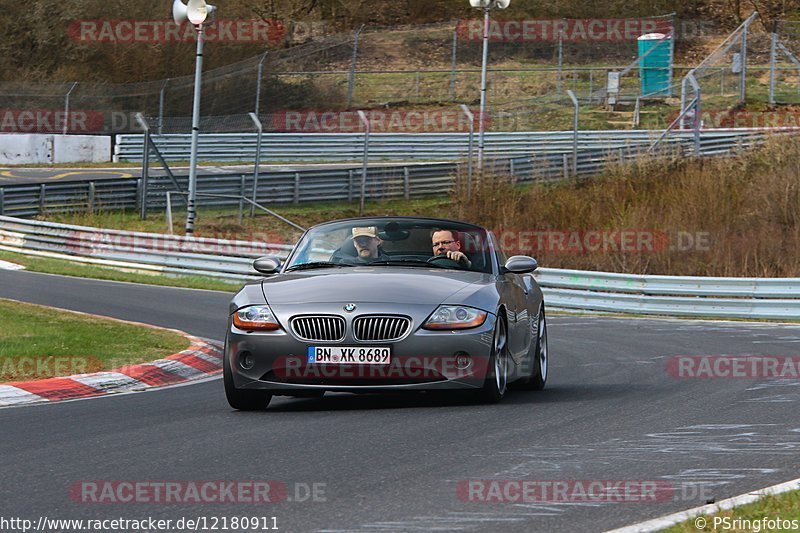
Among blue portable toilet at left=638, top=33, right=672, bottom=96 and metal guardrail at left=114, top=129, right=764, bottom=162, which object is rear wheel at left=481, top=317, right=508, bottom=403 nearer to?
metal guardrail at left=114, top=129, right=764, bottom=162

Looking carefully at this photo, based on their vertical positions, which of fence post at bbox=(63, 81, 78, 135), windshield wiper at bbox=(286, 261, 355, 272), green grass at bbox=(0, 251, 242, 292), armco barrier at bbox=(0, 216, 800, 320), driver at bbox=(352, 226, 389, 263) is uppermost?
fence post at bbox=(63, 81, 78, 135)

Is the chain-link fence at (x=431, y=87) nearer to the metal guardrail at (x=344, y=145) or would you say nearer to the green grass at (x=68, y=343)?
the metal guardrail at (x=344, y=145)

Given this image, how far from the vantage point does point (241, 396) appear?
32.4 ft

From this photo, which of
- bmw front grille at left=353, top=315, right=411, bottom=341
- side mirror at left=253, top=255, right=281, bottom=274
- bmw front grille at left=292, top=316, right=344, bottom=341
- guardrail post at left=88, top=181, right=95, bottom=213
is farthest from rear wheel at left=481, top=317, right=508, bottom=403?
guardrail post at left=88, top=181, right=95, bottom=213

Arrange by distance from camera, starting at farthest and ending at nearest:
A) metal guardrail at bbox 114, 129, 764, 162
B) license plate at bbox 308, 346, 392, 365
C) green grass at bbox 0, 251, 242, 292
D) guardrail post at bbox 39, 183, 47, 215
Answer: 1. metal guardrail at bbox 114, 129, 764, 162
2. guardrail post at bbox 39, 183, 47, 215
3. green grass at bbox 0, 251, 242, 292
4. license plate at bbox 308, 346, 392, 365

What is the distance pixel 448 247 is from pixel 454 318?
4.46ft

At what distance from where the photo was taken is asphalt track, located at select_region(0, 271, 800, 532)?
6.06 metres

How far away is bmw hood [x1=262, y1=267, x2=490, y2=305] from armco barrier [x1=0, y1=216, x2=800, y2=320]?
46.2ft

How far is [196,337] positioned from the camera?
52.4 ft

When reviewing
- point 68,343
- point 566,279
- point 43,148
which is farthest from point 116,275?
point 43,148

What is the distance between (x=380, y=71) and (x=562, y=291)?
25.6m

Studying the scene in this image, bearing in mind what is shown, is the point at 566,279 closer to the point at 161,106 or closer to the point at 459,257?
the point at 459,257

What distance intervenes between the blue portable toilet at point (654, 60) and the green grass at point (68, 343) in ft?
109

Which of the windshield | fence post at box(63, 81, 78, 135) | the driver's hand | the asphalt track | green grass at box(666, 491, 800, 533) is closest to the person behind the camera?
green grass at box(666, 491, 800, 533)
